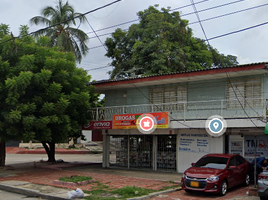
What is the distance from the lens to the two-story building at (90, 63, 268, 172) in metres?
15.1

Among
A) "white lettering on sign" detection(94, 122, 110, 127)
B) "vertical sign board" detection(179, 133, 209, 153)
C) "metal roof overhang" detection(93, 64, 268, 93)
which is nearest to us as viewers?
"metal roof overhang" detection(93, 64, 268, 93)

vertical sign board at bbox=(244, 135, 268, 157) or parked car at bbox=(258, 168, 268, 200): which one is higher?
vertical sign board at bbox=(244, 135, 268, 157)

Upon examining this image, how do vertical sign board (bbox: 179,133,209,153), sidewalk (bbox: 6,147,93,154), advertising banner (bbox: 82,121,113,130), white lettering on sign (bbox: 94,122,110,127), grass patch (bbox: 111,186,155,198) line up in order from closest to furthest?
grass patch (bbox: 111,186,155,198) < vertical sign board (bbox: 179,133,209,153) < advertising banner (bbox: 82,121,113,130) < white lettering on sign (bbox: 94,122,110,127) < sidewalk (bbox: 6,147,93,154)

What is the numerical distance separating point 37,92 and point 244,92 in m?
10.3

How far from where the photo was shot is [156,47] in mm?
28438

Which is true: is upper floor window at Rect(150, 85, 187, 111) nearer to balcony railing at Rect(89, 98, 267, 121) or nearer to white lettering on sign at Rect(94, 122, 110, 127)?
balcony railing at Rect(89, 98, 267, 121)

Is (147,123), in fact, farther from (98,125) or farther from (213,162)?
(213,162)

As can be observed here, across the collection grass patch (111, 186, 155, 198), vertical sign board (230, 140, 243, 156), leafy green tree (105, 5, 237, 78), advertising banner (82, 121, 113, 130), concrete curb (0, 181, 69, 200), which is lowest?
concrete curb (0, 181, 69, 200)

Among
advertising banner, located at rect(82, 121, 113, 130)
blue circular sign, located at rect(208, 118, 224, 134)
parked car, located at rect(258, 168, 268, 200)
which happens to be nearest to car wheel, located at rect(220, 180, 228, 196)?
parked car, located at rect(258, 168, 268, 200)

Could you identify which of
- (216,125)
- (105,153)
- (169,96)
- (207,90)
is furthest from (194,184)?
(105,153)

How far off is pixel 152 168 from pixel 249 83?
7063 mm

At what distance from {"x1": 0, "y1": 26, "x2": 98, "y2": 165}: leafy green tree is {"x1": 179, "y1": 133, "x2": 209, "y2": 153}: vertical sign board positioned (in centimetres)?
551

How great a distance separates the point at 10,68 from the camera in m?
16.1

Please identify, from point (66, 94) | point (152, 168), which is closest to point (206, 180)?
point (152, 168)
